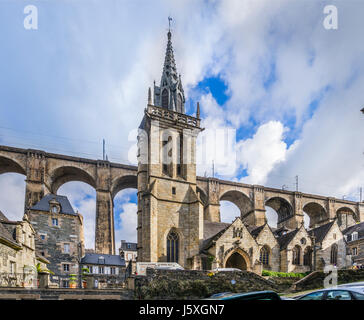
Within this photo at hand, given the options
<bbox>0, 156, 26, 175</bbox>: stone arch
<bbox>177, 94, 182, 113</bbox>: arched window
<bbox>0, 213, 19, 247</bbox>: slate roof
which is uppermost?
<bbox>177, 94, 182, 113</bbox>: arched window

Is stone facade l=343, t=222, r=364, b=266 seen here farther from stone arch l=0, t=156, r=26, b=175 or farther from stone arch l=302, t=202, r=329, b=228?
stone arch l=0, t=156, r=26, b=175

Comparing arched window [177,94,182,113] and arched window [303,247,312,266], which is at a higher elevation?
arched window [177,94,182,113]

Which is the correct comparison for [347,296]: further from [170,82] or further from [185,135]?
[170,82]

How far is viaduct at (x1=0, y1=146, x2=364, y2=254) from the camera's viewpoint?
3459 cm

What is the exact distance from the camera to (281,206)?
154ft

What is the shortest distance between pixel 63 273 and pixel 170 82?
21.5m

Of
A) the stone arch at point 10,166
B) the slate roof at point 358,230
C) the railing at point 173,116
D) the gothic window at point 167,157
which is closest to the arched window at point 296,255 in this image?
the slate roof at point 358,230

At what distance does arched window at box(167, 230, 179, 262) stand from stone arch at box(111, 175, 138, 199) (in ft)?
39.9

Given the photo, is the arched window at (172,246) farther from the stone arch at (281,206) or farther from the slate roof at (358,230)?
the stone arch at (281,206)

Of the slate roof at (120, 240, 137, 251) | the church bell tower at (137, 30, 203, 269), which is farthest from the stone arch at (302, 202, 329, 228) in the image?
the slate roof at (120, 240, 137, 251)

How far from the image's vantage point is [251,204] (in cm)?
4250

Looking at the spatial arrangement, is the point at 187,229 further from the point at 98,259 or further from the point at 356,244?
the point at 356,244
